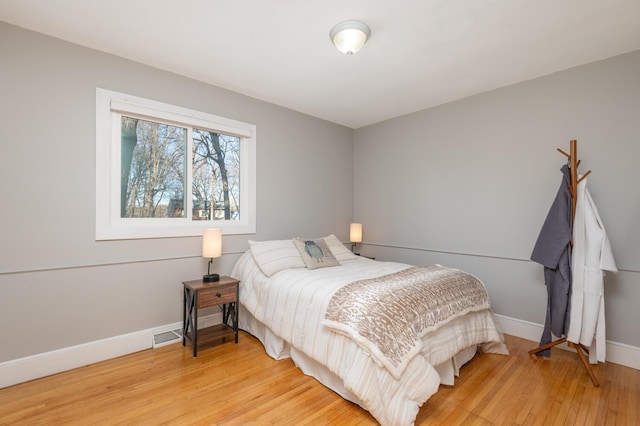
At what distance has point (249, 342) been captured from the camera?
2848 mm

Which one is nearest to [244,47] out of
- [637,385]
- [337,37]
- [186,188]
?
[337,37]

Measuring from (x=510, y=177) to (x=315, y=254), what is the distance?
2.20 m

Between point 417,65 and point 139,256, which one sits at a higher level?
point 417,65

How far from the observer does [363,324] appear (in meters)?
1.82

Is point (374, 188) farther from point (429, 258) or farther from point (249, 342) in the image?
point (249, 342)

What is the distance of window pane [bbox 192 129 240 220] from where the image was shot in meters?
3.12

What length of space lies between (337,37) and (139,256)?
2.48m

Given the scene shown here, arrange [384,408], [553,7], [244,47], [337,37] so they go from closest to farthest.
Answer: [384,408] < [553,7] < [337,37] < [244,47]

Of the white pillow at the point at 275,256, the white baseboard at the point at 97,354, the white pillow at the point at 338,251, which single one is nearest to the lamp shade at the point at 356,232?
the white pillow at the point at 338,251

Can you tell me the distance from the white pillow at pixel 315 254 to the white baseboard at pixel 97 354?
1.21 metres

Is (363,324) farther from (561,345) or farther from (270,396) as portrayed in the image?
(561,345)

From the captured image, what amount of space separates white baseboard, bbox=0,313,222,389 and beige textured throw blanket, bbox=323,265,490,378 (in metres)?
1.80

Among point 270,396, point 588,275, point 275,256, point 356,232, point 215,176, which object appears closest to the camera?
point 270,396

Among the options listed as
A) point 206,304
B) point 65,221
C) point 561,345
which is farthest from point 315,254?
point 561,345
